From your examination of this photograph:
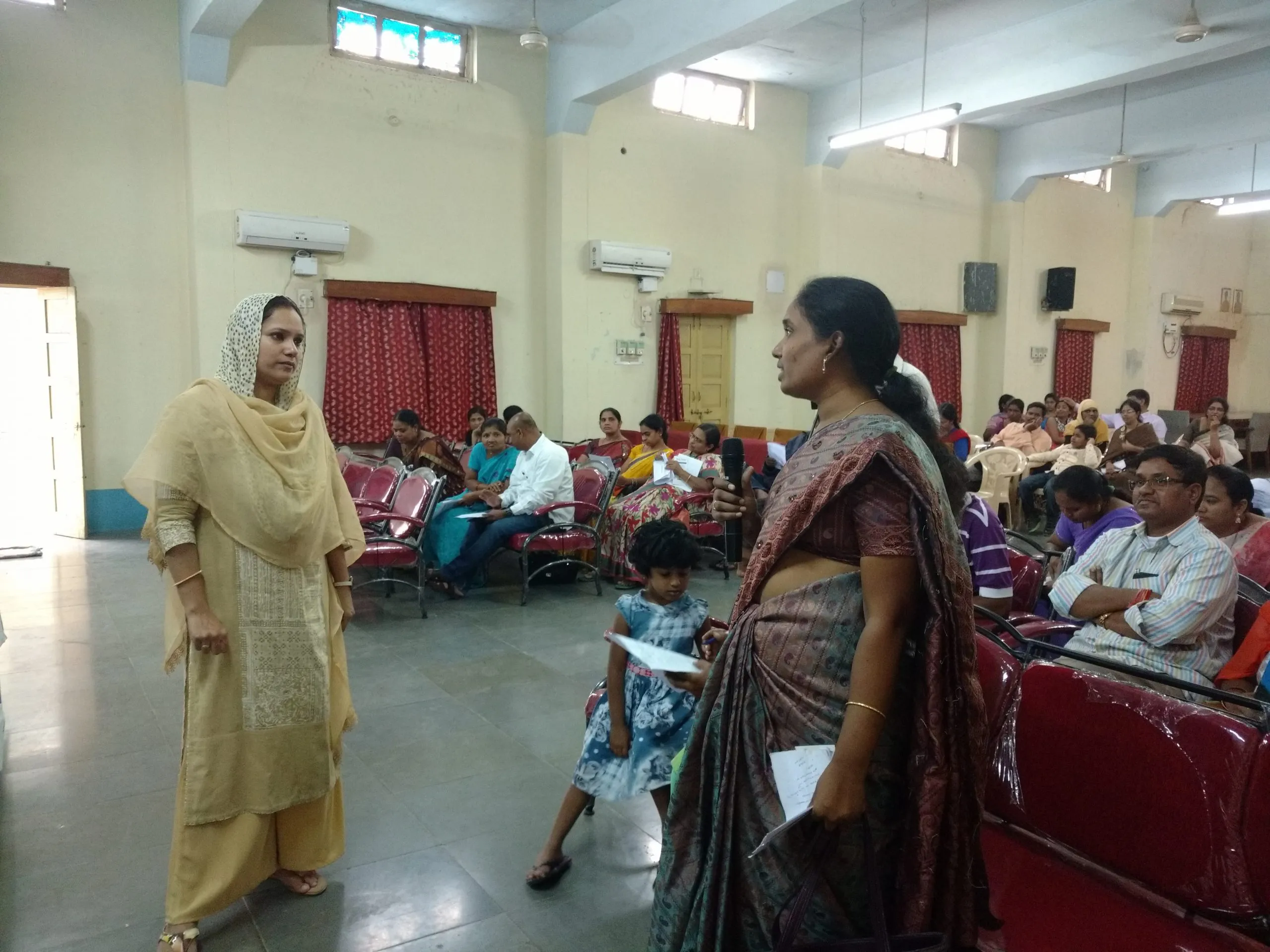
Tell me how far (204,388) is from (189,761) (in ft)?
2.62

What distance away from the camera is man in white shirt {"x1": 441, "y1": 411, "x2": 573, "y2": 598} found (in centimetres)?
532

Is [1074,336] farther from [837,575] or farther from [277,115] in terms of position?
[837,575]

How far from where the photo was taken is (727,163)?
948cm

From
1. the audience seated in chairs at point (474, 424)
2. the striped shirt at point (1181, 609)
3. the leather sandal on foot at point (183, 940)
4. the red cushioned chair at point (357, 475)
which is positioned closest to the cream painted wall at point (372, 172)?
the audience seated in chairs at point (474, 424)

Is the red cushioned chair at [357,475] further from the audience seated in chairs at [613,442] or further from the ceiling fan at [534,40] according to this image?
the ceiling fan at [534,40]

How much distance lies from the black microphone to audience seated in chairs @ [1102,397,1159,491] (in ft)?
24.7

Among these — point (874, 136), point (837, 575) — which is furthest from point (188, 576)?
point (874, 136)

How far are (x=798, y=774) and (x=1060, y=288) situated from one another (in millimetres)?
11767

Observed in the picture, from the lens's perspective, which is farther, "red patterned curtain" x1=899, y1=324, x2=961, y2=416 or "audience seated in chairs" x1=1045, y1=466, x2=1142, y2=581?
"red patterned curtain" x1=899, y1=324, x2=961, y2=416

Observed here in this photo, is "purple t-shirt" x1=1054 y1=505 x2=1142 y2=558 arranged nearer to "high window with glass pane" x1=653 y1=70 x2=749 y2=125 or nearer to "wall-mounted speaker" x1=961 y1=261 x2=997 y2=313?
"high window with glass pane" x1=653 y1=70 x2=749 y2=125

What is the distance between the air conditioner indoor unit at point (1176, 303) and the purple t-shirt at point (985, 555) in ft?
41.9

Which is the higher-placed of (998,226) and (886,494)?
(998,226)

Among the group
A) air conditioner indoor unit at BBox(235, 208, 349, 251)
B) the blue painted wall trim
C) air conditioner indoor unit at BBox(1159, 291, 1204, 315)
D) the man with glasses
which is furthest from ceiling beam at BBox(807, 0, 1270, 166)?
the blue painted wall trim

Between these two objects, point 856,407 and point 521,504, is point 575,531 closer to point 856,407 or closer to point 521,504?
point 521,504
